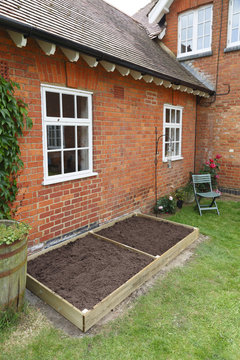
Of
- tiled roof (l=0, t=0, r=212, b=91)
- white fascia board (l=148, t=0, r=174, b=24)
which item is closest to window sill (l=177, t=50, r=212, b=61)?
white fascia board (l=148, t=0, r=174, b=24)

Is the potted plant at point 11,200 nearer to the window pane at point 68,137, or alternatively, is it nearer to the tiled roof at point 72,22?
the window pane at point 68,137

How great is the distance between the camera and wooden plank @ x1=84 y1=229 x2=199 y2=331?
8.78ft

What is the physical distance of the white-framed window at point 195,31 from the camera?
8211 mm

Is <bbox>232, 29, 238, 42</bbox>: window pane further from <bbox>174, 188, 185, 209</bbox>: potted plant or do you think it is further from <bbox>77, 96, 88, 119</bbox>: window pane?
<bbox>77, 96, 88, 119</bbox>: window pane

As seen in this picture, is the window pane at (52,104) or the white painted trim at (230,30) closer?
the window pane at (52,104)

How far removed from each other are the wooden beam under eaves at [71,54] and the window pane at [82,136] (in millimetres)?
1101

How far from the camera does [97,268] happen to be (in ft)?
11.7

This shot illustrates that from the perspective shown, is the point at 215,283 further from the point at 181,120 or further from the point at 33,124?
the point at 181,120

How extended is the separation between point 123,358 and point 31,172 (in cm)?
258

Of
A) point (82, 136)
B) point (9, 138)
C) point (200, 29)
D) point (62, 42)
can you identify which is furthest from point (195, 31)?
point (9, 138)

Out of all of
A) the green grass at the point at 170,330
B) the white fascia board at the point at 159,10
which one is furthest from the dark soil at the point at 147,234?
the white fascia board at the point at 159,10

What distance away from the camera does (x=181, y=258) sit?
4219 millimetres

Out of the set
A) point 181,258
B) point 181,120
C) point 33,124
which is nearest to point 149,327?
point 181,258

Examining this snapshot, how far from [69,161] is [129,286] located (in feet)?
7.35
